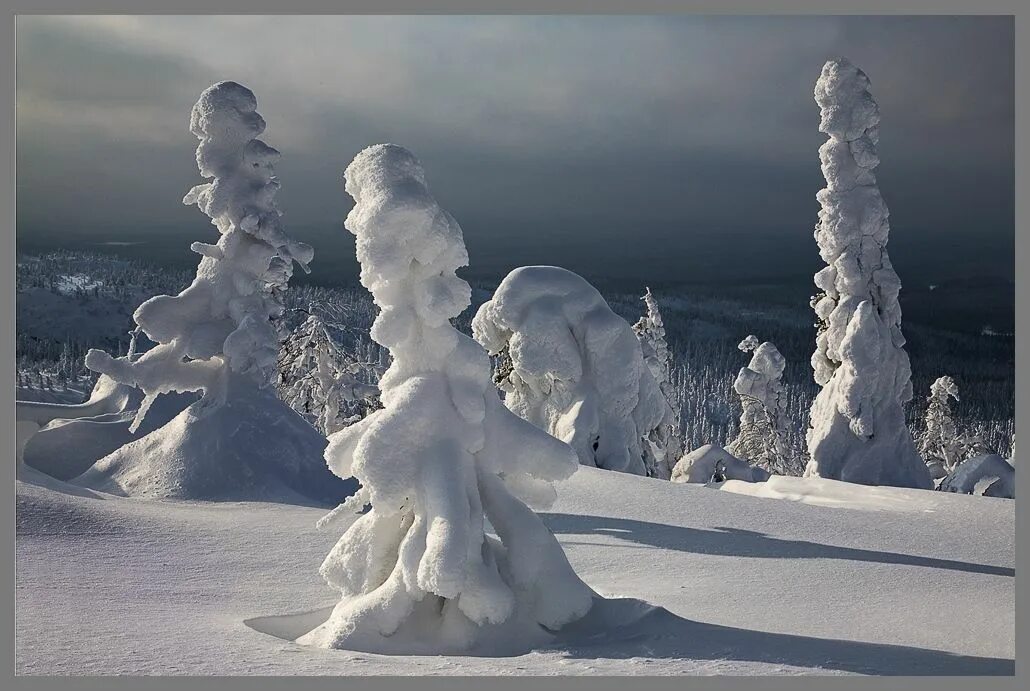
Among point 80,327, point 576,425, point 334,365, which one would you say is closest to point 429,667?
point 576,425

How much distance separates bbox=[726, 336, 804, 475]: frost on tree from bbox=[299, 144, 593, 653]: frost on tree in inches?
1073

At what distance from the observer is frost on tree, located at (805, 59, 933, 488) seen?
21.4 metres

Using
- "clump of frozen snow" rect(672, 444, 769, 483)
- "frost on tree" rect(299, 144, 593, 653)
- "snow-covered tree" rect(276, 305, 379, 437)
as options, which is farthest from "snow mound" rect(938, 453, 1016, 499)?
"frost on tree" rect(299, 144, 593, 653)

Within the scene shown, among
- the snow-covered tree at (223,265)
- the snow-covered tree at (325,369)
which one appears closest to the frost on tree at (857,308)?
the snow-covered tree at (325,369)

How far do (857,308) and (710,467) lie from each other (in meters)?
4.93

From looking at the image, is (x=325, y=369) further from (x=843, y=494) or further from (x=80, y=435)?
(x=843, y=494)

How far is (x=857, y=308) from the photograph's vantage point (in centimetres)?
2177

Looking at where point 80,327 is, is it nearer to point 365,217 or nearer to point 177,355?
point 177,355

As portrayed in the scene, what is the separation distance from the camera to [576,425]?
20.5 meters

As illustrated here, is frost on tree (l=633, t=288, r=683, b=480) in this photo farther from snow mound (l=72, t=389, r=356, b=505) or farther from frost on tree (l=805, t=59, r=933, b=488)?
snow mound (l=72, t=389, r=356, b=505)

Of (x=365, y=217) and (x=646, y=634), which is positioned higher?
(x=365, y=217)

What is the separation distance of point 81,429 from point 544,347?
8.59 m

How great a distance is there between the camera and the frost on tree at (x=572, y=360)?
67.4 feet

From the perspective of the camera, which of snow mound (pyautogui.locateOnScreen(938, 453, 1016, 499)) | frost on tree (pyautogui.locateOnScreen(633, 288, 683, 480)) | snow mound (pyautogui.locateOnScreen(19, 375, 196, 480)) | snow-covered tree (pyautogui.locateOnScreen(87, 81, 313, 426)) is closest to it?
snow-covered tree (pyautogui.locateOnScreen(87, 81, 313, 426))
